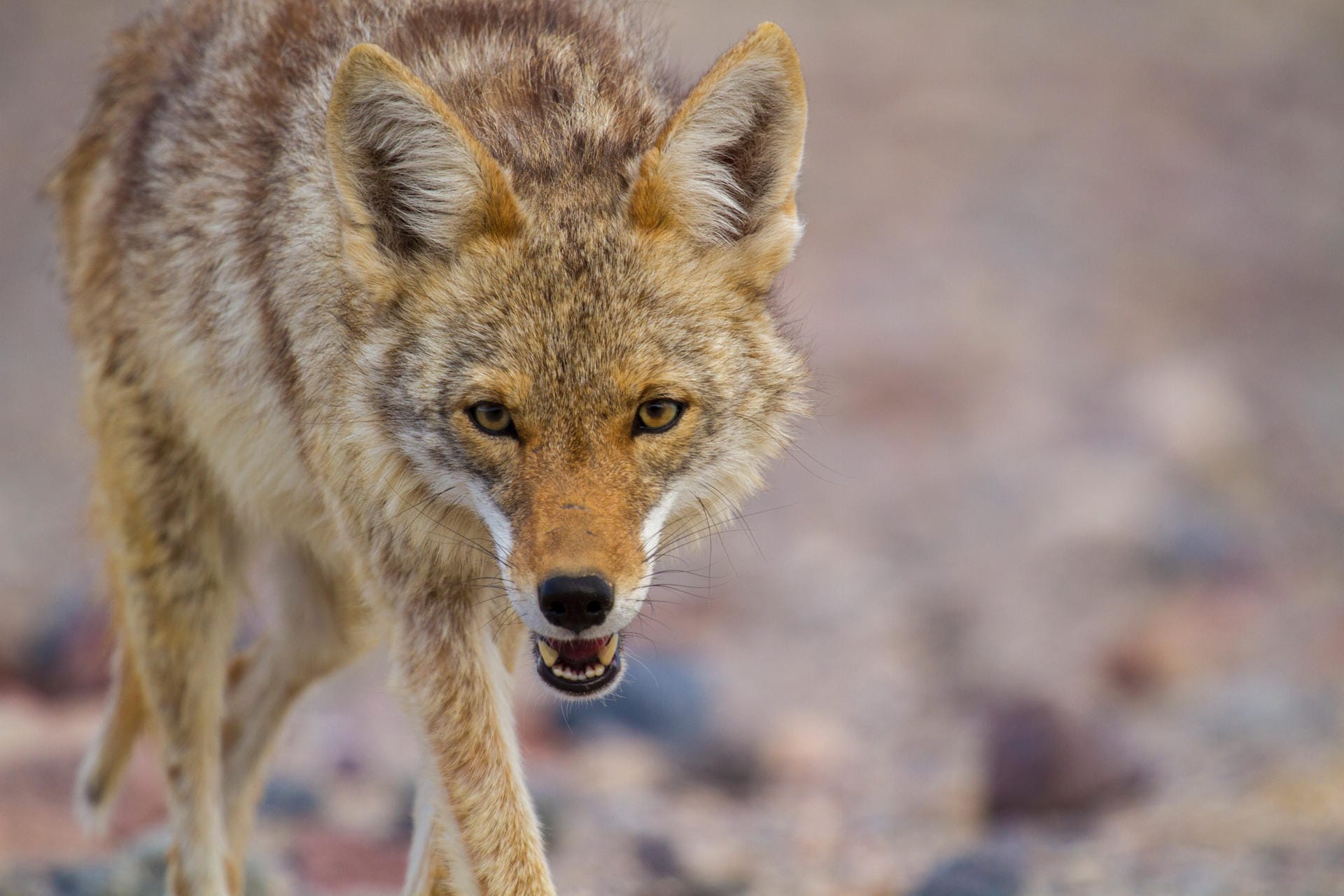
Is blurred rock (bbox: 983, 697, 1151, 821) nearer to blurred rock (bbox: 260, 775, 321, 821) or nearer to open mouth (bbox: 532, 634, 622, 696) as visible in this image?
blurred rock (bbox: 260, 775, 321, 821)

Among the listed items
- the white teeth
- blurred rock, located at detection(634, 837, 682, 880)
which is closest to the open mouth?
the white teeth

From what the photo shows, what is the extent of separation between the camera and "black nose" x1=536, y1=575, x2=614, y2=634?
3.74 meters

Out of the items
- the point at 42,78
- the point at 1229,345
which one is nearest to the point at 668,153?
the point at 1229,345

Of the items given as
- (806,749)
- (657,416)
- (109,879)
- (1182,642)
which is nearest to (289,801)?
(109,879)

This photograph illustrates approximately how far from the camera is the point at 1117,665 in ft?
31.2

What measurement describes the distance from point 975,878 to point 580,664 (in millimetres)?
2959

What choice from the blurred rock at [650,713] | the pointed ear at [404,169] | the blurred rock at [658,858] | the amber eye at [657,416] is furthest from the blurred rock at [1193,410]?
the pointed ear at [404,169]

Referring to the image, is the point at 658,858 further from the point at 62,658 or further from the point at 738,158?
the point at 62,658

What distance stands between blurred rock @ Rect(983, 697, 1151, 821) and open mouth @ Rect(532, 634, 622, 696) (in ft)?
14.0

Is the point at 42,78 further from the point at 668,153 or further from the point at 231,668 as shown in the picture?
the point at 668,153

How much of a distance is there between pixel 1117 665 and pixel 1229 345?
452 centimetres

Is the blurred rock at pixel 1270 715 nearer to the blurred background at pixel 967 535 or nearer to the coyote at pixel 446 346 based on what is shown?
the blurred background at pixel 967 535

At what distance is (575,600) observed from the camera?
12.3 ft

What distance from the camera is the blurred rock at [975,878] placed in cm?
609
